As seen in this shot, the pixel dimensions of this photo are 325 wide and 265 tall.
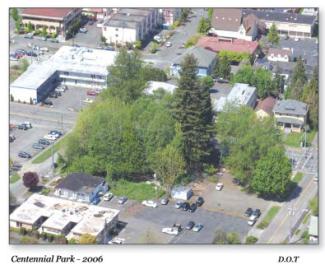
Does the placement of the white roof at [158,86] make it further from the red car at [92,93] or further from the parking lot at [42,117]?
the parking lot at [42,117]

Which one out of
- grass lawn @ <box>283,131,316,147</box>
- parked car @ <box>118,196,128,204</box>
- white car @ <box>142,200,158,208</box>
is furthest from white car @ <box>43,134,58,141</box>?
grass lawn @ <box>283,131,316,147</box>

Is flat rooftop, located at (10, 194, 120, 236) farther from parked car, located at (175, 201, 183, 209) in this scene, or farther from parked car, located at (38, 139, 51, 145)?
parked car, located at (38, 139, 51, 145)

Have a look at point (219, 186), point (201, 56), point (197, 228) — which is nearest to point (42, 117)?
point (201, 56)

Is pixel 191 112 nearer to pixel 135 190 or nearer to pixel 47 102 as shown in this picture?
pixel 135 190

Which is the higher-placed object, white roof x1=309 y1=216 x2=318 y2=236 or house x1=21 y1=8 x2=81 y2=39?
house x1=21 y1=8 x2=81 y2=39

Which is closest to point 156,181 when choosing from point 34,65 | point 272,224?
point 272,224
